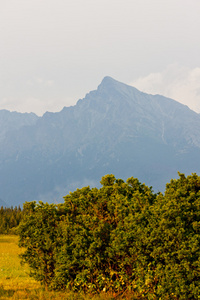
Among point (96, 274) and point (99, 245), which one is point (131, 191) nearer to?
point (99, 245)

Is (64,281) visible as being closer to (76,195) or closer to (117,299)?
(117,299)

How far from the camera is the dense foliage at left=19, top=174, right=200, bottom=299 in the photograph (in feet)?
34.3

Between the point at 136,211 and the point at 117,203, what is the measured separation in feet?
2.75

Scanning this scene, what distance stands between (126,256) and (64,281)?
2796mm

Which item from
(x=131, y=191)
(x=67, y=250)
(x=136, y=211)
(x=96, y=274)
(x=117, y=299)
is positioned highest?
(x=131, y=191)

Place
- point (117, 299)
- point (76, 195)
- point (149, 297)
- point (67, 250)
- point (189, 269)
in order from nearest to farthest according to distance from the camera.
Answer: point (189, 269) → point (149, 297) → point (117, 299) → point (67, 250) → point (76, 195)

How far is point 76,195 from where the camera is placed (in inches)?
570

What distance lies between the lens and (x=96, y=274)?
12.5 metres

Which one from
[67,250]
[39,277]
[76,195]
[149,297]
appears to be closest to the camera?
[149,297]

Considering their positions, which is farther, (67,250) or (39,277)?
(39,277)

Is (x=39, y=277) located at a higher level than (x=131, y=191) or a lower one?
lower

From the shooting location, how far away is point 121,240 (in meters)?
11.7

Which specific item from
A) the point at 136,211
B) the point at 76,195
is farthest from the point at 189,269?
the point at 76,195

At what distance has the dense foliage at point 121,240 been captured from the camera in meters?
10.5
